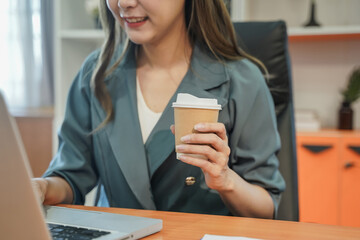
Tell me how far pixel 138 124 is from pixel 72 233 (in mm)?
515

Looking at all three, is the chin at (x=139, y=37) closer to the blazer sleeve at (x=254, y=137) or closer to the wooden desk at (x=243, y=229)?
the blazer sleeve at (x=254, y=137)

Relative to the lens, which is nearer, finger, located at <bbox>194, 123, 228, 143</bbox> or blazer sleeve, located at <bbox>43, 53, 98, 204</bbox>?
finger, located at <bbox>194, 123, 228, 143</bbox>

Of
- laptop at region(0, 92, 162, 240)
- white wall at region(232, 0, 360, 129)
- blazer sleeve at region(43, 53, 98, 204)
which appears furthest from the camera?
white wall at region(232, 0, 360, 129)

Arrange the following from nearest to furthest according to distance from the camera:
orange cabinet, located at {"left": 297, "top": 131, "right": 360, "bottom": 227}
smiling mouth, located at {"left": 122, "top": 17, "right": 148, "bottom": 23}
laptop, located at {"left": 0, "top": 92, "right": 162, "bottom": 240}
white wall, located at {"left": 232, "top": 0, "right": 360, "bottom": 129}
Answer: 1. laptop, located at {"left": 0, "top": 92, "right": 162, "bottom": 240}
2. smiling mouth, located at {"left": 122, "top": 17, "right": 148, "bottom": 23}
3. orange cabinet, located at {"left": 297, "top": 131, "right": 360, "bottom": 227}
4. white wall, located at {"left": 232, "top": 0, "right": 360, "bottom": 129}

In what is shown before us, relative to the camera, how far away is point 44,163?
3172 mm

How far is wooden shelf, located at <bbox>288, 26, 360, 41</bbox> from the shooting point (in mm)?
2457

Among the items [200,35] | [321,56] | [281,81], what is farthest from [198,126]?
[321,56]

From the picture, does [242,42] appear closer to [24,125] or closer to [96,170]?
[96,170]

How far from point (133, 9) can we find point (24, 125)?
93.1 inches

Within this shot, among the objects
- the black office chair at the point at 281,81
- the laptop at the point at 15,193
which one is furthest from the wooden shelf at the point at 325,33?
the laptop at the point at 15,193

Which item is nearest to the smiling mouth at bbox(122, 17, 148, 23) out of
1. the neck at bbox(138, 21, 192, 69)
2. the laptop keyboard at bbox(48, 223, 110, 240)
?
the neck at bbox(138, 21, 192, 69)

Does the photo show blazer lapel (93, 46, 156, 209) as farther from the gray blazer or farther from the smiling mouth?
the smiling mouth

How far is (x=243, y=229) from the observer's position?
2.68ft

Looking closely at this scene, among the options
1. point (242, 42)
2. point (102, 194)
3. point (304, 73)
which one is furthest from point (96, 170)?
point (304, 73)
